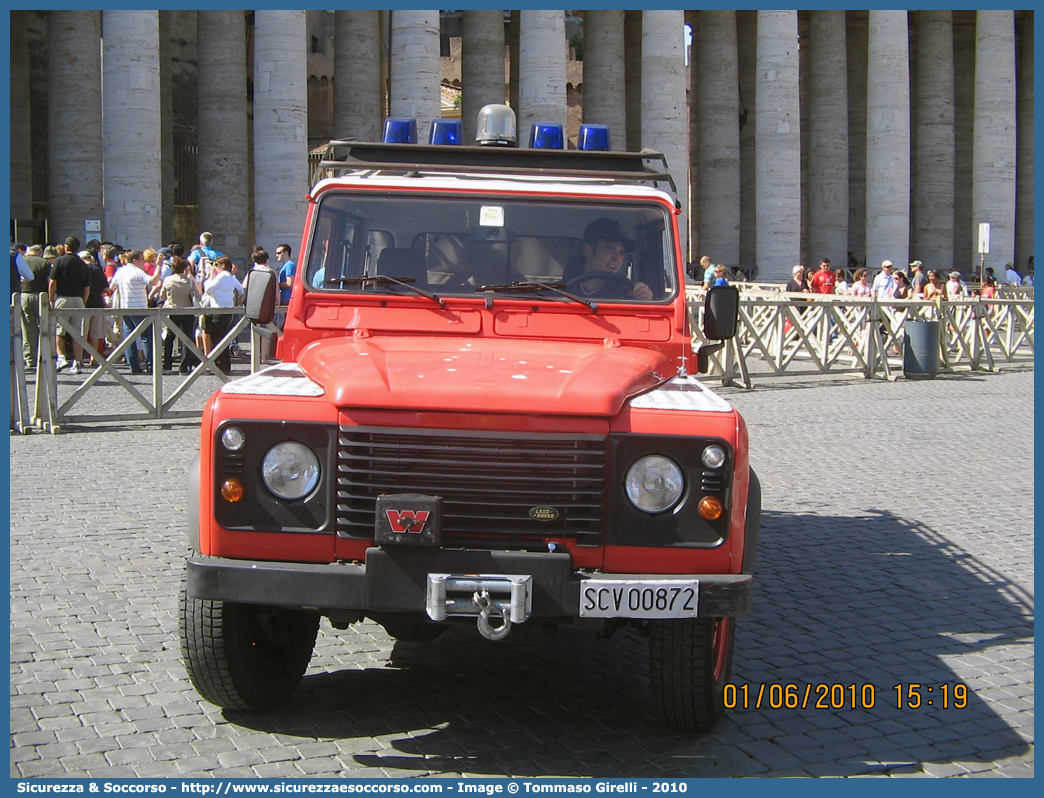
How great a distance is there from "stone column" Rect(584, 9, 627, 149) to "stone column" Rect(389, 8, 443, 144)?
28.8 ft

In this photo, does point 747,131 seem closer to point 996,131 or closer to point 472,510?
point 996,131

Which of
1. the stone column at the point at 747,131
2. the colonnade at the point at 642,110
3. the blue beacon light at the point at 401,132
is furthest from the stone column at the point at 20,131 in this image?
the blue beacon light at the point at 401,132

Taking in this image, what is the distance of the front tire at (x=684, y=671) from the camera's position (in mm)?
4508

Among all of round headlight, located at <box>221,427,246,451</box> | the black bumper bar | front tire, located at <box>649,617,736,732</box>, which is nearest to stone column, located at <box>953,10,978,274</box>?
front tire, located at <box>649,617,736,732</box>

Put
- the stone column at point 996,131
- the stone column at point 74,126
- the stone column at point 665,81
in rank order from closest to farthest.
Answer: the stone column at point 74,126 < the stone column at point 665,81 < the stone column at point 996,131

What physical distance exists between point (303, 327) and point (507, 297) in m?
0.92

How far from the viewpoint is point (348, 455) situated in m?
4.29

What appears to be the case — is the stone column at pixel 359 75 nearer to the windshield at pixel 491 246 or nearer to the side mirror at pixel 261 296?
the side mirror at pixel 261 296

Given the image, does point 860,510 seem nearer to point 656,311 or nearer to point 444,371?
point 656,311

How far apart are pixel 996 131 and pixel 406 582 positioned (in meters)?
43.8

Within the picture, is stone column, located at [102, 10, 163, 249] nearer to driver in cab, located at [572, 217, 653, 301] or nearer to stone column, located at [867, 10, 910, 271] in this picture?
stone column, located at [867, 10, 910, 271]

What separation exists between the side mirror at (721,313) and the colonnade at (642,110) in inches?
998

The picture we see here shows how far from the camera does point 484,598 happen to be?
4.15 m

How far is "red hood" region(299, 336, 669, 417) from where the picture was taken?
427 centimetres
